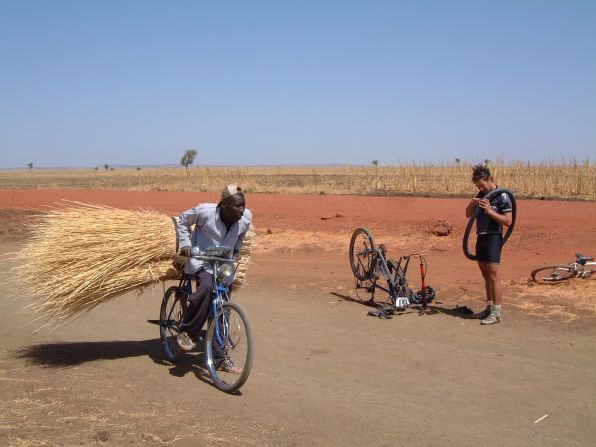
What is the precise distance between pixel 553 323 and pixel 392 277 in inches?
77.1

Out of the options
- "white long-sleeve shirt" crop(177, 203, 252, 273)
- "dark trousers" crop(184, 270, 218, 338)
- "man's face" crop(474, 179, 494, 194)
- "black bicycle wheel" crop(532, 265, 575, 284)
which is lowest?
"black bicycle wheel" crop(532, 265, 575, 284)

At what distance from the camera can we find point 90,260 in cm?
562

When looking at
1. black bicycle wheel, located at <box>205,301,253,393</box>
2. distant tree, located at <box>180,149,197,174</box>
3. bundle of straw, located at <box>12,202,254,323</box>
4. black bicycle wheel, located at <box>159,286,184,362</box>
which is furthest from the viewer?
distant tree, located at <box>180,149,197,174</box>

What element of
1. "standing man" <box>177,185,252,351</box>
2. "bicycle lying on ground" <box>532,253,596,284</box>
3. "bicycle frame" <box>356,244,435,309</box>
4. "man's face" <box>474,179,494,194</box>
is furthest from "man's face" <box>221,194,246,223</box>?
"bicycle lying on ground" <box>532,253,596,284</box>

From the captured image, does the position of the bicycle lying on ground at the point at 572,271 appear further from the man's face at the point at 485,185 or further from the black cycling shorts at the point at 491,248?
the man's face at the point at 485,185

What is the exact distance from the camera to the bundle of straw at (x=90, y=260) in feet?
18.4

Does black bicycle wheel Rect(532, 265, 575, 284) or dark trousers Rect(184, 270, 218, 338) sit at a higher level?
dark trousers Rect(184, 270, 218, 338)

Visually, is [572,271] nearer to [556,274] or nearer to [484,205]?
[556,274]

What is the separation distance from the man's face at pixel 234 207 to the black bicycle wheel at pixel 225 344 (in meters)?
0.75

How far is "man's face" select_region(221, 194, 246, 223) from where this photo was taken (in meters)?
5.30

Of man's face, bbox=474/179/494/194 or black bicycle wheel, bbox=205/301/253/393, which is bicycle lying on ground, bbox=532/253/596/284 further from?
black bicycle wheel, bbox=205/301/253/393

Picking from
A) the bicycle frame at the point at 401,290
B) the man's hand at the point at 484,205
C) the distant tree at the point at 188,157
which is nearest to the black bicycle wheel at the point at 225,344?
the bicycle frame at the point at 401,290

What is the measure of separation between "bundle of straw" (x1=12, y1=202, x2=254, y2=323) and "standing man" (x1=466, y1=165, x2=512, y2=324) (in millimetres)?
3643

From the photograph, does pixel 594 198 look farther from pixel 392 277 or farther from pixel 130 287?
pixel 130 287
